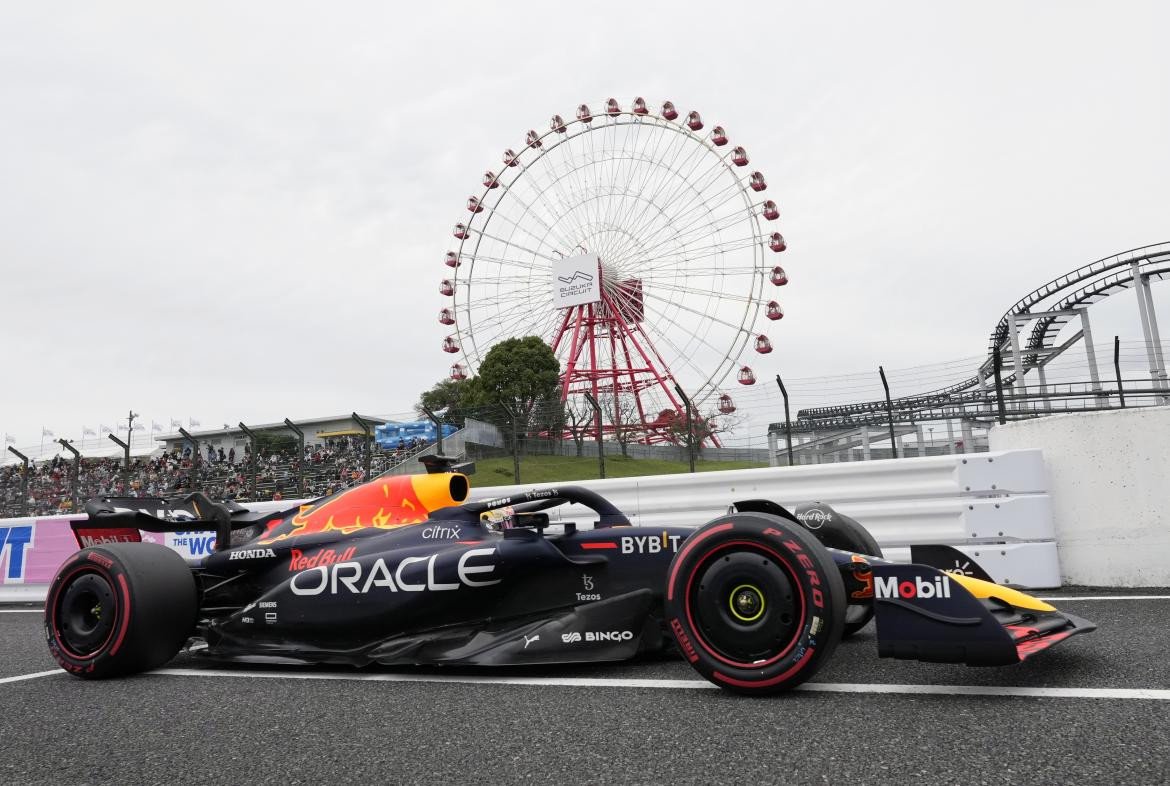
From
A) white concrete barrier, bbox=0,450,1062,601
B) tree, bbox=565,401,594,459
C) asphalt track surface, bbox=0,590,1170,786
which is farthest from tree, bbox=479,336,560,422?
asphalt track surface, bbox=0,590,1170,786

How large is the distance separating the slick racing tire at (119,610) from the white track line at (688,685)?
0.65 feet

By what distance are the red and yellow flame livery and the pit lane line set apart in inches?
32.2

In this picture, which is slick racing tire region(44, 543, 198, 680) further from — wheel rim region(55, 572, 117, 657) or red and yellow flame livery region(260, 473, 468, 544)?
red and yellow flame livery region(260, 473, 468, 544)

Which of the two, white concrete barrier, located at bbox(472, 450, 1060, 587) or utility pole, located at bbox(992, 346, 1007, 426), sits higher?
utility pole, located at bbox(992, 346, 1007, 426)

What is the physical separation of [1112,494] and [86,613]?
626 cm

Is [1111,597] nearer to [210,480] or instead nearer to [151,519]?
[151,519]

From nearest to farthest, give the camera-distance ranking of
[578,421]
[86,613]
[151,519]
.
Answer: [86,613]
[151,519]
[578,421]

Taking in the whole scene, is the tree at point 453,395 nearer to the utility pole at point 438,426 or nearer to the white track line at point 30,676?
the utility pole at point 438,426

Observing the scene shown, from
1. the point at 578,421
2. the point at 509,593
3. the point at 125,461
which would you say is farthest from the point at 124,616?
the point at 578,421

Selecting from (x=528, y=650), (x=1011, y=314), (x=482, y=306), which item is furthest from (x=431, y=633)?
(x=1011, y=314)

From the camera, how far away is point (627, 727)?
249 cm

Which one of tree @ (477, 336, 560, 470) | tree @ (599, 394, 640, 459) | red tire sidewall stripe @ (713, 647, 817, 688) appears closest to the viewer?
red tire sidewall stripe @ (713, 647, 817, 688)

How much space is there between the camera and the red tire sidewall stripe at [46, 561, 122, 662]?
3.87m

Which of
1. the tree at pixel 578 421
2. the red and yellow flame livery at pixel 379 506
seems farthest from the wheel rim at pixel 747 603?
the tree at pixel 578 421
